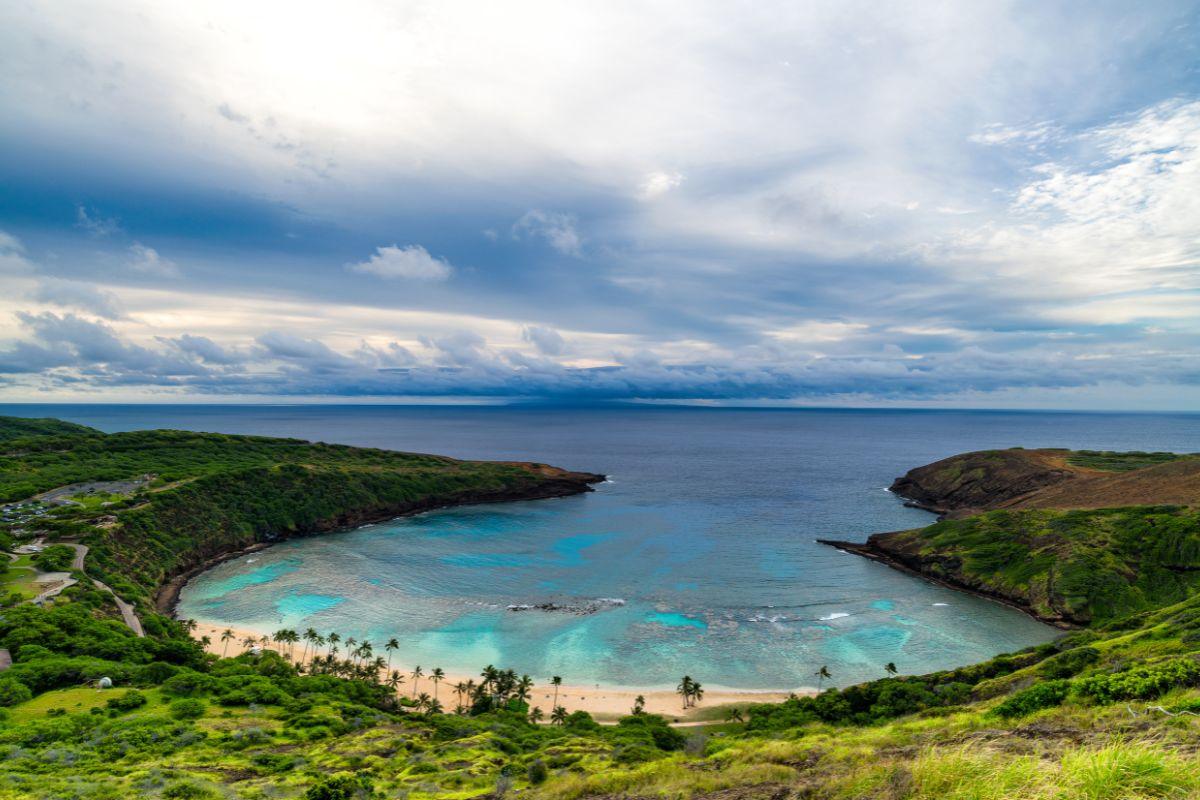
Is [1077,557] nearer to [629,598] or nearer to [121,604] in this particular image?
[629,598]

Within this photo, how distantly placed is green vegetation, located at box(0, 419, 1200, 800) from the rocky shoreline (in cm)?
269

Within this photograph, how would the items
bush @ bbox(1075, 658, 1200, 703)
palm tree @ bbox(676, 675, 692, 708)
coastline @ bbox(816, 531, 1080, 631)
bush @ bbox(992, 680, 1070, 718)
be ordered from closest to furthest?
bush @ bbox(1075, 658, 1200, 703) < bush @ bbox(992, 680, 1070, 718) < palm tree @ bbox(676, 675, 692, 708) < coastline @ bbox(816, 531, 1080, 631)

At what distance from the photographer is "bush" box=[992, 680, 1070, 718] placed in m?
22.8

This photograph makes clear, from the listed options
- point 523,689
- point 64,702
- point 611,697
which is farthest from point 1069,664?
point 64,702

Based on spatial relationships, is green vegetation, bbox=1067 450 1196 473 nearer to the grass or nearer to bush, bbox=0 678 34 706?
the grass

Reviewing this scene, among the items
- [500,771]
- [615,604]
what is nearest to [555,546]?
[615,604]

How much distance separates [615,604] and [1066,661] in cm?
4757

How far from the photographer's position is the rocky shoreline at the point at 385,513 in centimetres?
7375

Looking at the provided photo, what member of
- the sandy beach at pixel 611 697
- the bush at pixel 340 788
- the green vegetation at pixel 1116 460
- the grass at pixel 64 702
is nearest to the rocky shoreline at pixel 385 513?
the grass at pixel 64 702

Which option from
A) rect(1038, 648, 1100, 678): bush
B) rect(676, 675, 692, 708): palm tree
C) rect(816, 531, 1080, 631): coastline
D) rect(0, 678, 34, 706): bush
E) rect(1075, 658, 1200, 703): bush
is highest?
rect(1075, 658, 1200, 703): bush

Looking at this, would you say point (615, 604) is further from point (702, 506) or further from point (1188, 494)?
point (1188, 494)

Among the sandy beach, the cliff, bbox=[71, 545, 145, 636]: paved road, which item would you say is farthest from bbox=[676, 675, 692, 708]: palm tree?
bbox=[71, 545, 145, 636]: paved road

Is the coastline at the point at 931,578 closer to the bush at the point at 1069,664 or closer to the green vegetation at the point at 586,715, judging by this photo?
the green vegetation at the point at 586,715

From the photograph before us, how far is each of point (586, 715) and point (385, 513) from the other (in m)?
89.7
